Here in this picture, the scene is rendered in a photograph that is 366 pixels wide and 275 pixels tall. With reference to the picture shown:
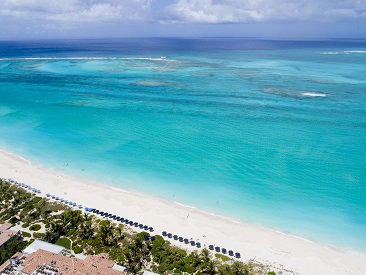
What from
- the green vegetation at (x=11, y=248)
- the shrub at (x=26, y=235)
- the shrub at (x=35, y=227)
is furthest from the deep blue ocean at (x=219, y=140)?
the green vegetation at (x=11, y=248)

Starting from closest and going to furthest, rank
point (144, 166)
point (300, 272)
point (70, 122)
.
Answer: point (300, 272) < point (144, 166) < point (70, 122)

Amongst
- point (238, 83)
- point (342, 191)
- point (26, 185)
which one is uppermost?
point (238, 83)

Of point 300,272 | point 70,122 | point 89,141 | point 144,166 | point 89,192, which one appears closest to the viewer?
point 300,272

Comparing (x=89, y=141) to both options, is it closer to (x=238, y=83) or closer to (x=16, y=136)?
(x=16, y=136)

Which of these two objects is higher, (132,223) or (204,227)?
(204,227)

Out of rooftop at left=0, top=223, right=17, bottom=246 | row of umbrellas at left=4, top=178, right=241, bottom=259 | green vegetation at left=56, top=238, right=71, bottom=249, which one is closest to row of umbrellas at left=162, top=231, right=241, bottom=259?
Result: row of umbrellas at left=4, top=178, right=241, bottom=259

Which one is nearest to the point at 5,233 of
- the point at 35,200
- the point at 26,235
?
the point at 26,235

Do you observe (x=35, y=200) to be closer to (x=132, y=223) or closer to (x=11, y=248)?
(x=11, y=248)

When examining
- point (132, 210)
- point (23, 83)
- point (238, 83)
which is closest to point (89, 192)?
point (132, 210)
